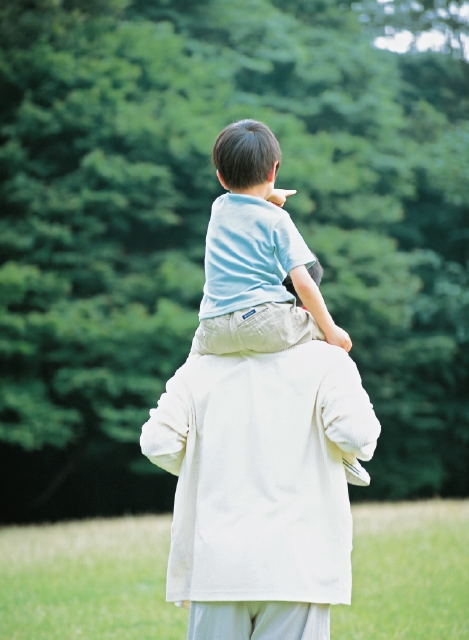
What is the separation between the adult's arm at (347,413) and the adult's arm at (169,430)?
0.41 meters

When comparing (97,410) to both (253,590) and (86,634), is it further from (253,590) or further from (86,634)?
(253,590)

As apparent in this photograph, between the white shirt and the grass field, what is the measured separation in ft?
7.80

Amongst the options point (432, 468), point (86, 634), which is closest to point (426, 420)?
point (432, 468)

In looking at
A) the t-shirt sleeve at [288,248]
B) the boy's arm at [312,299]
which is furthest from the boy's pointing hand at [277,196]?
the boy's arm at [312,299]

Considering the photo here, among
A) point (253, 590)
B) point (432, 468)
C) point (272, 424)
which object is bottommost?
point (432, 468)

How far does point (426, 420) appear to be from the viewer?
1612 centimetres

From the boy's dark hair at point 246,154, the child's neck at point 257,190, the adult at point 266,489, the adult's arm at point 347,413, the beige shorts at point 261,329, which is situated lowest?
the adult at point 266,489

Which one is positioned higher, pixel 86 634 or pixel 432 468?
pixel 86 634

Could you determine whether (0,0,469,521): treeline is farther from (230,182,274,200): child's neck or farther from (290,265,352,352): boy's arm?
(290,265,352,352): boy's arm

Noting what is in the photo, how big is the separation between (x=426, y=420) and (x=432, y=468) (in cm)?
122

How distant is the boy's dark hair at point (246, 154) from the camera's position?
2.39m

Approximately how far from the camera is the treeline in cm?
1305

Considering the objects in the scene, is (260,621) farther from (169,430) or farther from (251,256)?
(251,256)

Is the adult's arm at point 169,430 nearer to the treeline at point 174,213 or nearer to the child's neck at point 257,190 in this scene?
the child's neck at point 257,190
